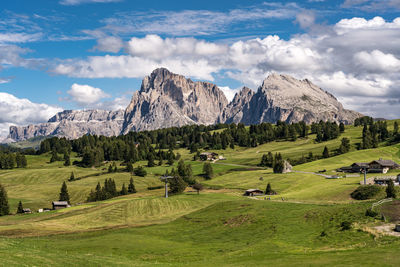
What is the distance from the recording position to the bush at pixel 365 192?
93.9 meters

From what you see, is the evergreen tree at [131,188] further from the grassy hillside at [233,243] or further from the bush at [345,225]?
the bush at [345,225]

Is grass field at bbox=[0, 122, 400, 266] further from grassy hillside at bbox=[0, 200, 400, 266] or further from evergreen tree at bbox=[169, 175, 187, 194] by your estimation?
evergreen tree at bbox=[169, 175, 187, 194]

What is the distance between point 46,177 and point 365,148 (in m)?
168

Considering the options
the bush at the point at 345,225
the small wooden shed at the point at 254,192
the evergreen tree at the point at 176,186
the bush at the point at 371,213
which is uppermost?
the bush at the point at 371,213

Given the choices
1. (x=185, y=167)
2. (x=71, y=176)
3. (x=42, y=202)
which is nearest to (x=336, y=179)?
(x=185, y=167)

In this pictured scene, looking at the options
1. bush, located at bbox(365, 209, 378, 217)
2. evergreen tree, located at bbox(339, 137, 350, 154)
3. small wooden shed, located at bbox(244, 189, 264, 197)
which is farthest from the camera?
evergreen tree, located at bbox(339, 137, 350, 154)

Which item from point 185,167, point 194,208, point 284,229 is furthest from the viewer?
point 185,167

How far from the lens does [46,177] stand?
188250 millimetres

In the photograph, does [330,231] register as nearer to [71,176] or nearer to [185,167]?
[185,167]

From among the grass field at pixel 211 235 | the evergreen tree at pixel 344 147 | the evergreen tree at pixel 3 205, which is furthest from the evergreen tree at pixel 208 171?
the evergreen tree at pixel 3 205

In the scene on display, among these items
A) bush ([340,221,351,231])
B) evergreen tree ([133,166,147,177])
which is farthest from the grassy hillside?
evergreen tree ([133,166,147,177])

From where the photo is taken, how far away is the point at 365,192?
95.1 metres

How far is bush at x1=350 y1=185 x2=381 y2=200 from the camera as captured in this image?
308ft

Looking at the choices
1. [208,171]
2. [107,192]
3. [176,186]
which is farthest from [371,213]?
[208,171]
